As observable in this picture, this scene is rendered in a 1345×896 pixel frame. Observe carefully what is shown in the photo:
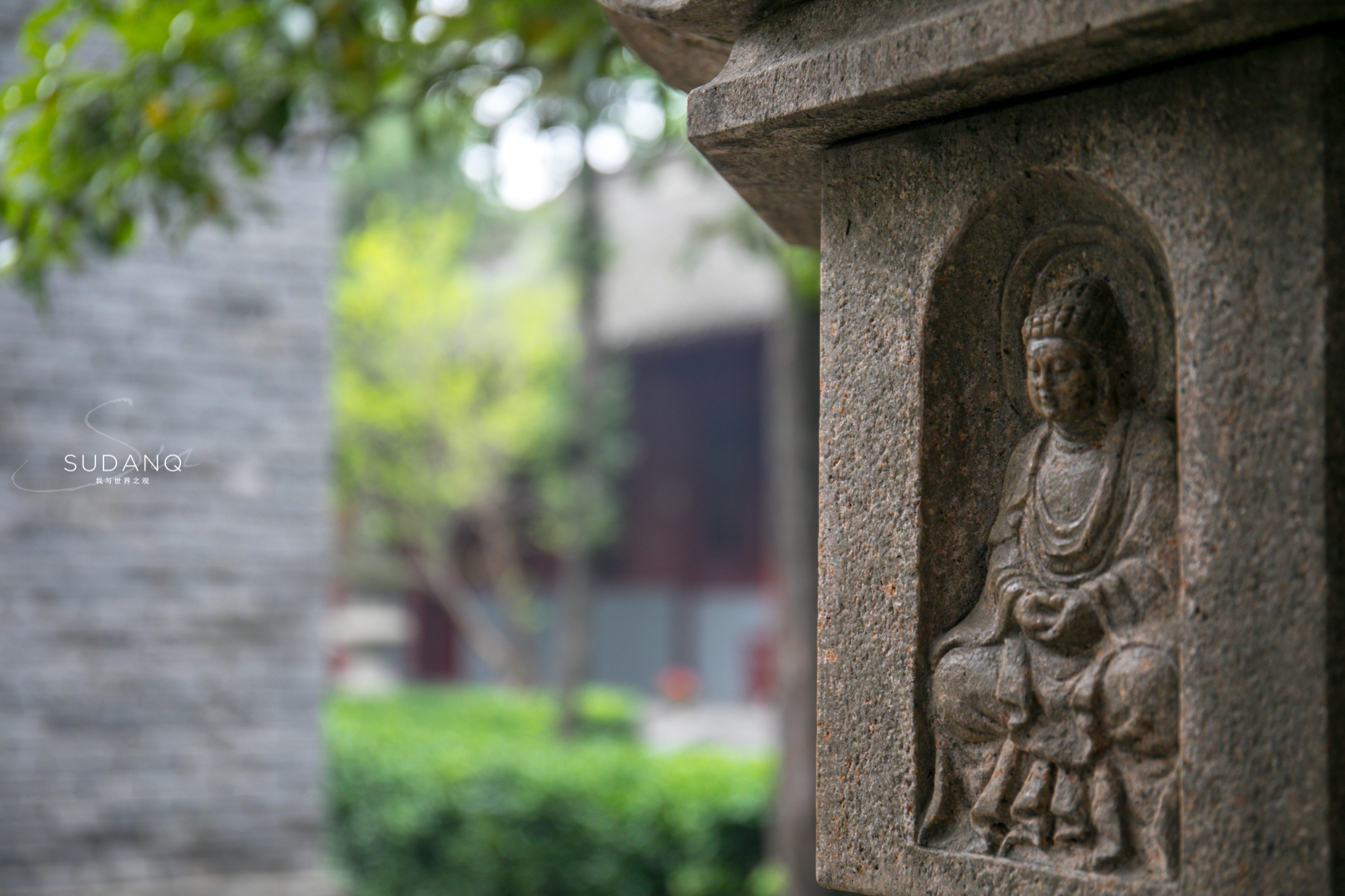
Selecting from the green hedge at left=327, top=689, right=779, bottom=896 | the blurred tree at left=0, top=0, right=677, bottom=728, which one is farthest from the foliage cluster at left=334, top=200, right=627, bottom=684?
the blurred tree at left=0, top=0, right=677, bottom=728

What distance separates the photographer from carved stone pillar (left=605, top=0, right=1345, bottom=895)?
1037mm

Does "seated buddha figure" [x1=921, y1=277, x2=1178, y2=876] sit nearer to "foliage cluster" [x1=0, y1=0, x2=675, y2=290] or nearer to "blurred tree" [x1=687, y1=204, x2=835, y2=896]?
"foliage cluster" [x1=0, y1=0, x2=675, y2=290]

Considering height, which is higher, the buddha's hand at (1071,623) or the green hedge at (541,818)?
the buddha's hand at (1071,623)

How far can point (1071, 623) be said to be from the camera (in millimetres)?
1190

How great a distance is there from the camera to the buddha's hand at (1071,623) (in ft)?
3.88

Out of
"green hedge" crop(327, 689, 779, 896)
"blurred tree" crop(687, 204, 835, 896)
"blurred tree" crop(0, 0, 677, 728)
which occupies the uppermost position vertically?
"blurred tree" crop(0, 0, 677, 728)

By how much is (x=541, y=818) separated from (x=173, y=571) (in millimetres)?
2422

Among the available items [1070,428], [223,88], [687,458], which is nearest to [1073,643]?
[1070,428]

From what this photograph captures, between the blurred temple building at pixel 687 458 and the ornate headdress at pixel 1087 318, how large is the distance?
901cm

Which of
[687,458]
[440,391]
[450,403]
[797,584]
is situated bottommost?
[797,584]

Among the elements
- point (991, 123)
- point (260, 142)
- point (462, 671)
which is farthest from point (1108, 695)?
point (462, 671)

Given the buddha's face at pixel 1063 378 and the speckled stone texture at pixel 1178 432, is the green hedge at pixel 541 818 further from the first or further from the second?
the buddha's face at pixel 1063 378

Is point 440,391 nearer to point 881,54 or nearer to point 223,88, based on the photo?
point 223,88

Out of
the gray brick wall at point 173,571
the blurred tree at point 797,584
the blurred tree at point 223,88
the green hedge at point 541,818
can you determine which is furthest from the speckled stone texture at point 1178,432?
the gray brick wall at point 173,571
